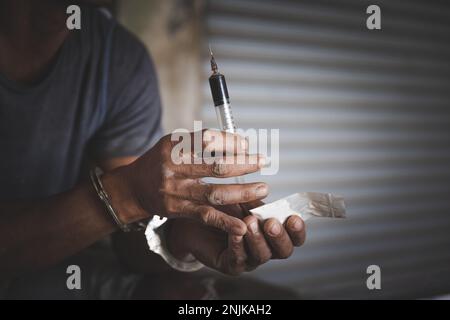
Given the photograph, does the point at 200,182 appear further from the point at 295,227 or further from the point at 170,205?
the point at 295,227

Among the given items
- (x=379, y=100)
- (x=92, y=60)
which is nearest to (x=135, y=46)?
(x=92, y=60)

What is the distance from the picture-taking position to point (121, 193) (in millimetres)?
812

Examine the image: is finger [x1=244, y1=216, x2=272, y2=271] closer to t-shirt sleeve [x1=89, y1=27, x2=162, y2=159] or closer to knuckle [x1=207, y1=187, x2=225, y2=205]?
knuckle [x1=207, y1=187, x2=225, y2=205]

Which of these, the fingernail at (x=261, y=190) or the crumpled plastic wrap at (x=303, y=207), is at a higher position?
the fingernail at (x=261, y=190)

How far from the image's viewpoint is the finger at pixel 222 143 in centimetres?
68

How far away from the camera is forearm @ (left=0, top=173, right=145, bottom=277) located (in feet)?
2.78

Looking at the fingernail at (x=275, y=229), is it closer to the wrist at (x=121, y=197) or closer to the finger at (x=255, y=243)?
the finger at (x=255, y=243)

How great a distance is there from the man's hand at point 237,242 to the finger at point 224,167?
10 centimetres

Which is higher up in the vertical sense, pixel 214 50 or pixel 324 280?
pixel 214 50

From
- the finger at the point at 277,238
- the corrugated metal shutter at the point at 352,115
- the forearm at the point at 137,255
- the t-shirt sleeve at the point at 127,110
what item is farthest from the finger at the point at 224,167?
the corrugated metal shutter at the point at 352,115

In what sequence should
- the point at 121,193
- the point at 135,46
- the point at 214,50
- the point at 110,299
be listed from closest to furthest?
the point at 121,193 < the point at 110,299 < the point at 135,46 < the point at 214,50

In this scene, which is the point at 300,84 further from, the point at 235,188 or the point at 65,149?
the point at 235,188

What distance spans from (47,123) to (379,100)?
1585 millimetres

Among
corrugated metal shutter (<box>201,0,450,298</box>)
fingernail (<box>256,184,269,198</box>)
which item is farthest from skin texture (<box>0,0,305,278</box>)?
corrugated metal shutter (<box>201,0,450,298</box>)
